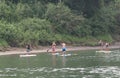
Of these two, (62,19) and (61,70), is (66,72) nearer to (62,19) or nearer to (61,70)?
(61,70)

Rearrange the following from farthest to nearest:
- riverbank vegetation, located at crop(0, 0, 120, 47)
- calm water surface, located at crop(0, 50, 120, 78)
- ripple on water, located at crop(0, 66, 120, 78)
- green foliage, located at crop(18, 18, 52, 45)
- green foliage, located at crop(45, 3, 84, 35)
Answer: green foliage, located at crop(45, 3, 84, 35)
riverbank vegetation, located at crop(0, 0, 120, 47)
green foliage, located at crop(18, 18, 52, 45)
calm water surface, located at crop(0, 50, 120, 78)
ripple on water, located at crop(0, 66, 120, 78)

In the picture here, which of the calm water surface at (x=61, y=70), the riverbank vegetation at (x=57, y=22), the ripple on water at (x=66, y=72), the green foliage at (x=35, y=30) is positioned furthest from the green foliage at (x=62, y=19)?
the ripple on water at (x=66, y=72)

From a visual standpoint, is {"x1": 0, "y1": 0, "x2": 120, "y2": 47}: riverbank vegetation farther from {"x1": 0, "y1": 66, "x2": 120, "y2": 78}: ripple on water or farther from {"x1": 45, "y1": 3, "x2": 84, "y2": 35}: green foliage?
{"x1": 0, "y1": 66, "x2": 120, "y2": 78}: ripple on water

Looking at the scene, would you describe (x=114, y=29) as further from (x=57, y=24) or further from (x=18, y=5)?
(x=18, y=5)

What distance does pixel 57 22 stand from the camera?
284 ft

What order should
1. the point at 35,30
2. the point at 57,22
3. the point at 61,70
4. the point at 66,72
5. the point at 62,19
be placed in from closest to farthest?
1. the point at 66,72
2. the point at 61,70
3. the point at 35,30
4. the point at 62,19
5. the point at 57,22

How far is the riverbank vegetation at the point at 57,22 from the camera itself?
7712 cm

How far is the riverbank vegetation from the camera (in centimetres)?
7712

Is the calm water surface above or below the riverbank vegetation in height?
below

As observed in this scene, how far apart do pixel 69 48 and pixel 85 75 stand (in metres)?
40.4

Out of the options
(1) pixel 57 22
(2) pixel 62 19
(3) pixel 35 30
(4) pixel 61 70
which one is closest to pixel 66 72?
(4) pixel 61 70

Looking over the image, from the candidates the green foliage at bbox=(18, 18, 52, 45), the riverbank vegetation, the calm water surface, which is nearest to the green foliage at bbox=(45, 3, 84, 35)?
the riverbank vegetation

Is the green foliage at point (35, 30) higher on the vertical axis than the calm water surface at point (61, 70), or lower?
higher

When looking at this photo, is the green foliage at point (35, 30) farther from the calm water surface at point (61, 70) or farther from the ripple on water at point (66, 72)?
the ripple on water at point (66, 72)
